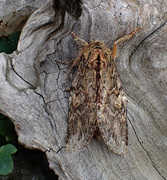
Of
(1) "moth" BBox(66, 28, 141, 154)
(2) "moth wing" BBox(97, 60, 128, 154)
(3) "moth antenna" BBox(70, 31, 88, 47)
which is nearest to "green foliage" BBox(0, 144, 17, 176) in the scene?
(1) "moth" BBox(66, 28, 141, 154)

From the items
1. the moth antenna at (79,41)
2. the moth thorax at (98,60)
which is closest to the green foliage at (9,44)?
the moth antenna at (79,41)

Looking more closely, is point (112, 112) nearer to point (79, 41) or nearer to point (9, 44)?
point (79, 41)

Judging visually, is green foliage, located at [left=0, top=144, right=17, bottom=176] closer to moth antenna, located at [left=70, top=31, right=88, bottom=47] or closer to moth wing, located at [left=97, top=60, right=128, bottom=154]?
moth wing, located at [left=97, top=60, right=128, bottom=154]

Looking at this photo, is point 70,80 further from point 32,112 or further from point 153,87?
point 153,87

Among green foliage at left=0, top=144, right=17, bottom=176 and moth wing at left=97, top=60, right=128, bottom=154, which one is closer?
green foliage at left=0, top=144, right=17, bottom=176

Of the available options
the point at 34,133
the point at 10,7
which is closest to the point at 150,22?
the point at 34,133

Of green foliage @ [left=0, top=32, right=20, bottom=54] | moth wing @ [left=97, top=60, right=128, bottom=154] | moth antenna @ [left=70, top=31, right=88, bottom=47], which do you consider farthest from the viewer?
green foliage @ [left=0, top=32, right=20, bottom=54]
